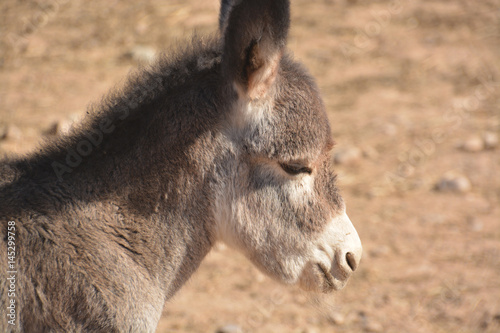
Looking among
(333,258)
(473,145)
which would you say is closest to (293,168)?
(333,258)

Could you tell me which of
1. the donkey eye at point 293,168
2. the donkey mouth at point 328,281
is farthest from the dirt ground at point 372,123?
the donkey eye at point 293,168

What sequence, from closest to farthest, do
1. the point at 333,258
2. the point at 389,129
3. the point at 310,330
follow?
the point at 333,258 < the point at 310,330 < the point at 389,129

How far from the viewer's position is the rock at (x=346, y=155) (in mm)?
7746

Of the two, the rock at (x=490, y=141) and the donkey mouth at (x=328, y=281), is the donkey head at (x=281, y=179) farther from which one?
the rock at (x=490, y=141)

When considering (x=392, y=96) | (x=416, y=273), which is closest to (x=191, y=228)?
(x=416, y=273)

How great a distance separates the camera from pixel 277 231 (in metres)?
3.13

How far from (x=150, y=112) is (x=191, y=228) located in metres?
0.69

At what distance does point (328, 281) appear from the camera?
3.27m

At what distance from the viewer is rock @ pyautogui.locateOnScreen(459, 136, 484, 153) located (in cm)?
787

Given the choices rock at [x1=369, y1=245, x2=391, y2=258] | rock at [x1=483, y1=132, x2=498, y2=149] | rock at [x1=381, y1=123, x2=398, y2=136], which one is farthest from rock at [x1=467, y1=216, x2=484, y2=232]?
rock at [x1=381, y1=123, x2=398, y2=136]

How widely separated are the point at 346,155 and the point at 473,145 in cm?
190

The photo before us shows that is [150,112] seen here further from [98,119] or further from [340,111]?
[340,111]

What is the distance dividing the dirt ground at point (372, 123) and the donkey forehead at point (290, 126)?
98 centimetres

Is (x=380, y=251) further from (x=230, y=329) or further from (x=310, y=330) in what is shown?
(x=230, y=329)
